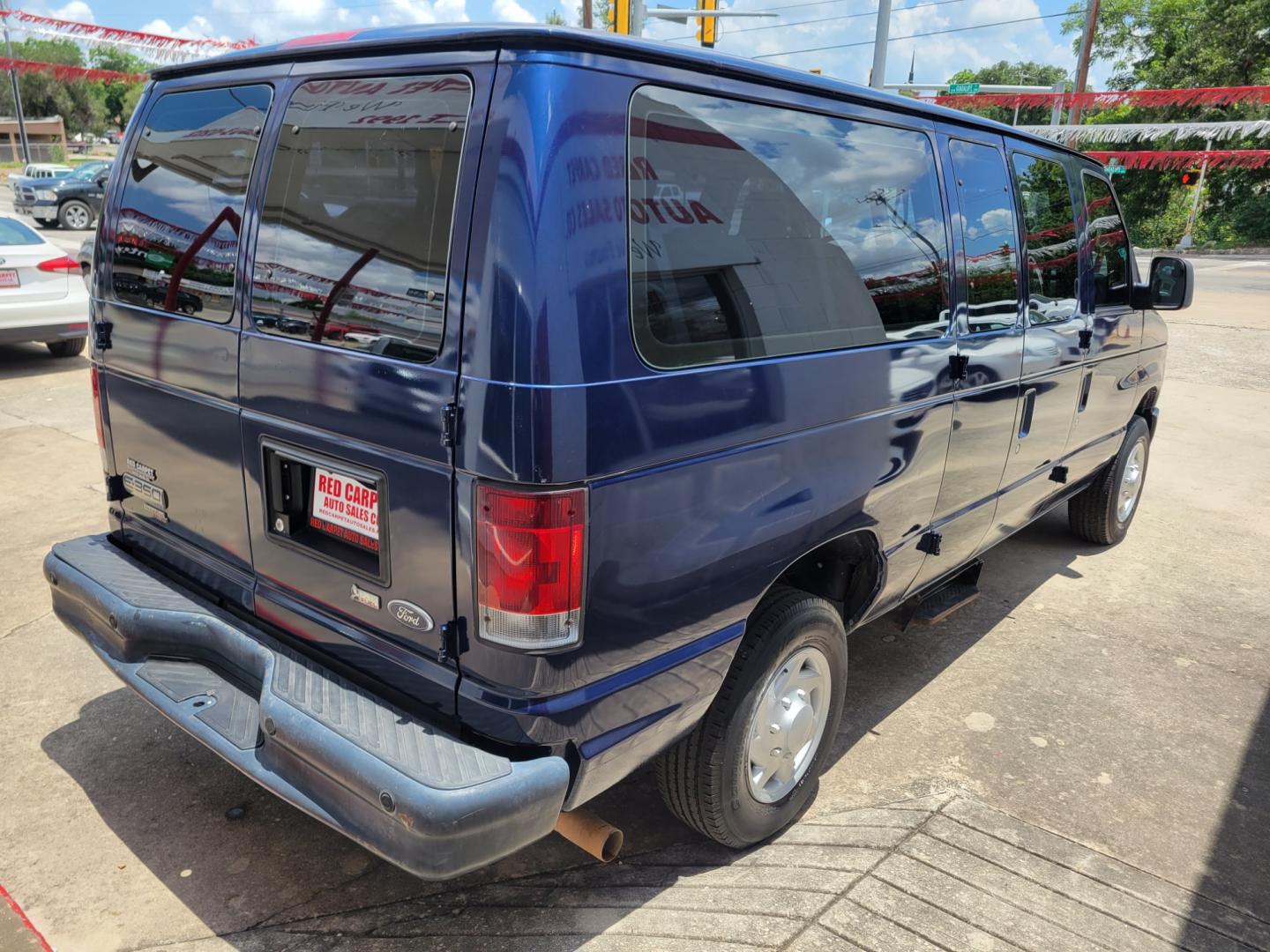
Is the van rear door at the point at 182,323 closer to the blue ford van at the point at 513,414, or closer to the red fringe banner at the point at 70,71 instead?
the blue ford van at the point at 513,414

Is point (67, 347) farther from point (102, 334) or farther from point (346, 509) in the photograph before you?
point (346, 509)

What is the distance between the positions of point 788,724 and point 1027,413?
184 centimetres

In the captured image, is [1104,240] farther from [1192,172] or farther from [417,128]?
[1192,172]

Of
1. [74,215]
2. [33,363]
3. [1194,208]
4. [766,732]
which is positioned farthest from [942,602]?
[1194,208]

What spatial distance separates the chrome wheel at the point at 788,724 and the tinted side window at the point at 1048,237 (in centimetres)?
187

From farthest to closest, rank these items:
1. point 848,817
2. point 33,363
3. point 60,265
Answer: point 33,363 < point 60,265 < point 848,817

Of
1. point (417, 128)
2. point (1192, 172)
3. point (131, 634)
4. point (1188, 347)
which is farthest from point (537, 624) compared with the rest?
point (1192, 172)

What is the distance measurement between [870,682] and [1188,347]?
11.7 meters

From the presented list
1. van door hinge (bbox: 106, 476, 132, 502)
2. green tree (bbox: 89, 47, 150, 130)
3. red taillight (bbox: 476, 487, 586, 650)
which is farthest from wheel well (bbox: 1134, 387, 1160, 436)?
green tree (bbox: 89, 47, 150, 130)

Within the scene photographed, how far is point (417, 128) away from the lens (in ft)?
7.20

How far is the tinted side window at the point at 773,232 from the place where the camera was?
2.23 m

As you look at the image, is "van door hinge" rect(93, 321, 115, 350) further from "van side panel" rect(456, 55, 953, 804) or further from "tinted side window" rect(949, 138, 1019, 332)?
"tinted side window" rect(949, 138, 1019, 332)

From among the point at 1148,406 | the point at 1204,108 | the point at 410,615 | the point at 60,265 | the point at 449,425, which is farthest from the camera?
the point at 1204,108

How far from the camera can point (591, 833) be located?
2457 millimetres
